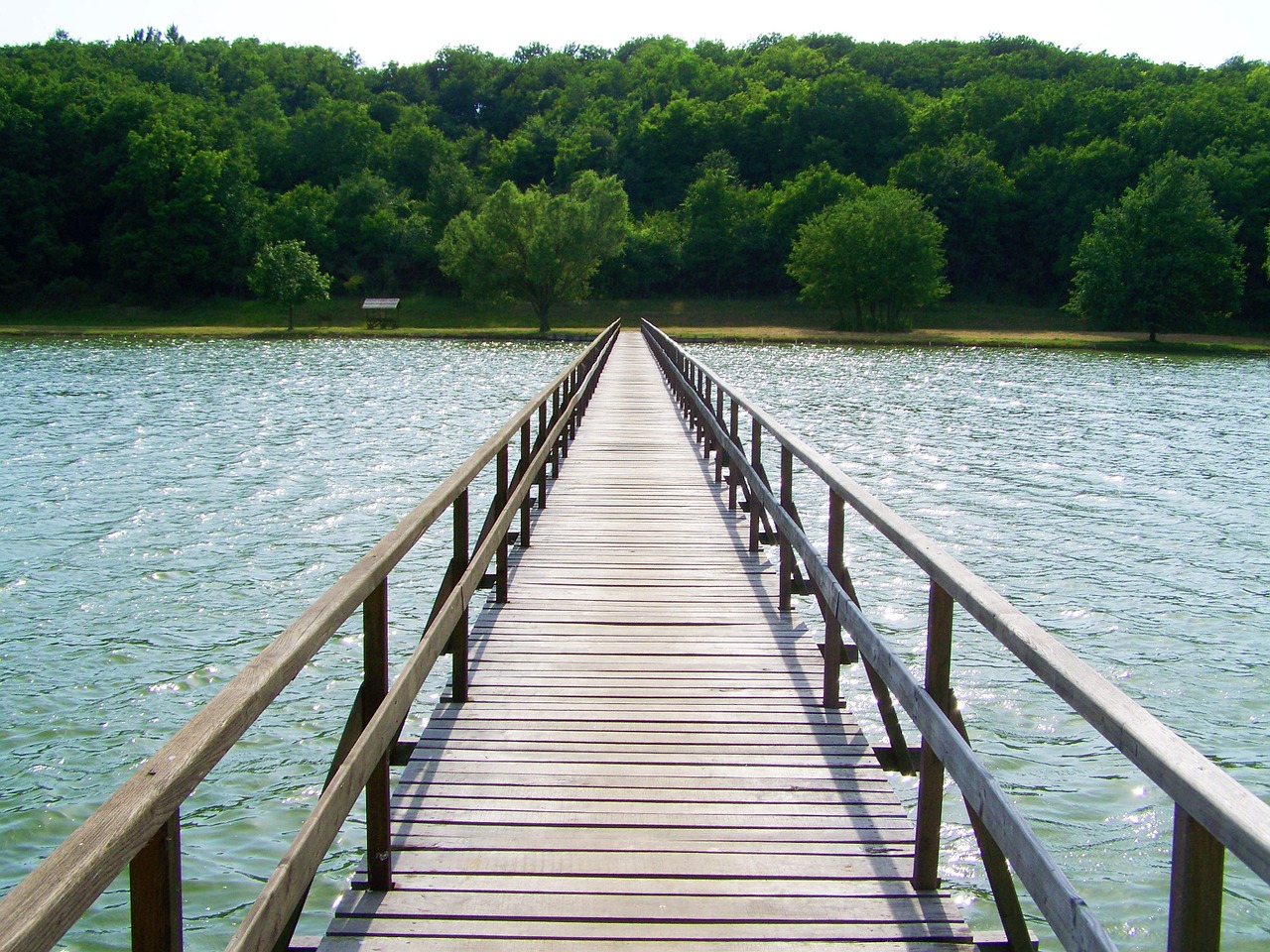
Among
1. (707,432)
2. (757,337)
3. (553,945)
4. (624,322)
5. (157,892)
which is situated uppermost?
(624,322)

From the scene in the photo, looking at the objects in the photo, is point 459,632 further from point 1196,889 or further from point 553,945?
point 1196,889

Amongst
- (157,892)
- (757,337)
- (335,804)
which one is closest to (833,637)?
(335,804)

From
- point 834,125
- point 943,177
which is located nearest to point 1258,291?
point 943,177

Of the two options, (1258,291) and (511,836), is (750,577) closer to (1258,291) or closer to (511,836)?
(511,836)

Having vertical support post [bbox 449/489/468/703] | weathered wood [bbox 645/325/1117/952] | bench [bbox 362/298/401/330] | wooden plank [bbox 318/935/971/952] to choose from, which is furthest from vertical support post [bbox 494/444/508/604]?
bench [bbox 362/298/401/330]

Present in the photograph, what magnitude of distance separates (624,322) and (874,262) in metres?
14.8

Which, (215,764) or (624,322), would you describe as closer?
(215,764)

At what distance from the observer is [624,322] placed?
2569 inches

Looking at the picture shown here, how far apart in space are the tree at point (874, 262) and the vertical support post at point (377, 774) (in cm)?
5858

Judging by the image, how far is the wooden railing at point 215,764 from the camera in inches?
53.1

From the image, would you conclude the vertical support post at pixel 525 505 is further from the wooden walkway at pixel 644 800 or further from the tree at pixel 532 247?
the tree at pixel 532 247

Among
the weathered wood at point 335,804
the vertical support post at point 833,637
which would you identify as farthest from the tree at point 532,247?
the weathered wood at point 335,804

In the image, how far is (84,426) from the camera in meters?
21.3

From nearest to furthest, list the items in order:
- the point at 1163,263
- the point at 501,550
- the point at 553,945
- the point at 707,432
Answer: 1. the point at 553,945
2. the point at 501,550
3. the point at 707,432
4. the point at 1163,263
